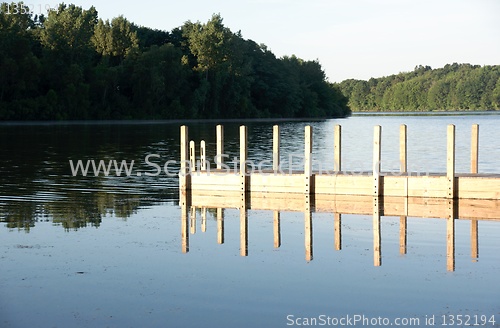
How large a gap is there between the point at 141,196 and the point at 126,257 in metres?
9.54

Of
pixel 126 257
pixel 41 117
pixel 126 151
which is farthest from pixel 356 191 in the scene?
pixel 41 117

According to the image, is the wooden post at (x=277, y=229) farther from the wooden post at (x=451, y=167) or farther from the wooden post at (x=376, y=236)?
the wooden post at (x=451, y=167)

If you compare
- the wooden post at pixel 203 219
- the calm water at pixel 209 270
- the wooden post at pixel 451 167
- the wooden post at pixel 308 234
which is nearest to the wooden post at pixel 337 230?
the calm water at pixel 209 270

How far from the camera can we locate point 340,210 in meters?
20.6

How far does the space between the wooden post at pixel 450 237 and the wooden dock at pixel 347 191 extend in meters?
0.03

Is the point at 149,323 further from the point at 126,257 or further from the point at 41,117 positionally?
the point at 41,117

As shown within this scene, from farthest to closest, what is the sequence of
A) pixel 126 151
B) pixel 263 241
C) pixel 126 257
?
pixel 126 151, pixel 263 241, pixel 126 257

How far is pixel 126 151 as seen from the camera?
1768 inches

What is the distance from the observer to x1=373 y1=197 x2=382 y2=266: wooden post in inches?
579

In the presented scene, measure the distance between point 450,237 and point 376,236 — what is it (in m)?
1.58

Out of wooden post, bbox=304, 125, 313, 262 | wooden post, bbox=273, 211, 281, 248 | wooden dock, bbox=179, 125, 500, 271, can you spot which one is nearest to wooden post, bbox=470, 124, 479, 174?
wooden dock, bbox=179, 125, 500, 271

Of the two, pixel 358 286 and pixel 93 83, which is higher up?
pixel 93 83

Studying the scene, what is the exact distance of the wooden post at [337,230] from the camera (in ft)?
53.0

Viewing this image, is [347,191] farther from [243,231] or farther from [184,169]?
[243,231]
